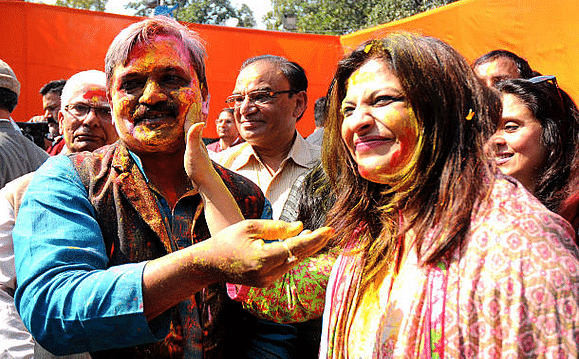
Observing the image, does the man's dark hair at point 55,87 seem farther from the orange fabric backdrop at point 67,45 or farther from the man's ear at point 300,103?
the man's ear at point 300,103

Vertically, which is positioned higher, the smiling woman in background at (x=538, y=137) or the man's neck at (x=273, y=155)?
the smiling woman in background at (x=538, y=137)

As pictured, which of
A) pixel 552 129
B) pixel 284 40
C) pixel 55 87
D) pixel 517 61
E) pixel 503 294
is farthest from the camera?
pixel 284 40

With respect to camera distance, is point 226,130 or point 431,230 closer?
point 431,230

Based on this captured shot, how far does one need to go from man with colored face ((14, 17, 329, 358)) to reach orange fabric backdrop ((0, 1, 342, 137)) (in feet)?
16.4

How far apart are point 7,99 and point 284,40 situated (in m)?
4.84

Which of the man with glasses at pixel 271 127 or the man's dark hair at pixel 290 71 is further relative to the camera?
the man's dark hair at pixel 290 71

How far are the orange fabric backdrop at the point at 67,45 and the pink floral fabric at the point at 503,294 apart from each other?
18.6 feet

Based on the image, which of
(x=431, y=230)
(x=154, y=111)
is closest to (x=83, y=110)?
(x=154, y=111)

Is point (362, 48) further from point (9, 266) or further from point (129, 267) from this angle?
point (9, 266)

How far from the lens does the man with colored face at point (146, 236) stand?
1.62 m

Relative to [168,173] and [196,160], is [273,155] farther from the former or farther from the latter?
[196,160]

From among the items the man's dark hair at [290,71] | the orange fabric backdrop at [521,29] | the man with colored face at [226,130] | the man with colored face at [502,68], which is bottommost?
the man with colored face at [226,130]

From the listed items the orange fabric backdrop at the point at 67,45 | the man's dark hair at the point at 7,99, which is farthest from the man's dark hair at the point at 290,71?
the orange fabric backdrop at the point at 67,45

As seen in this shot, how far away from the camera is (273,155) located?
13.4 ft
